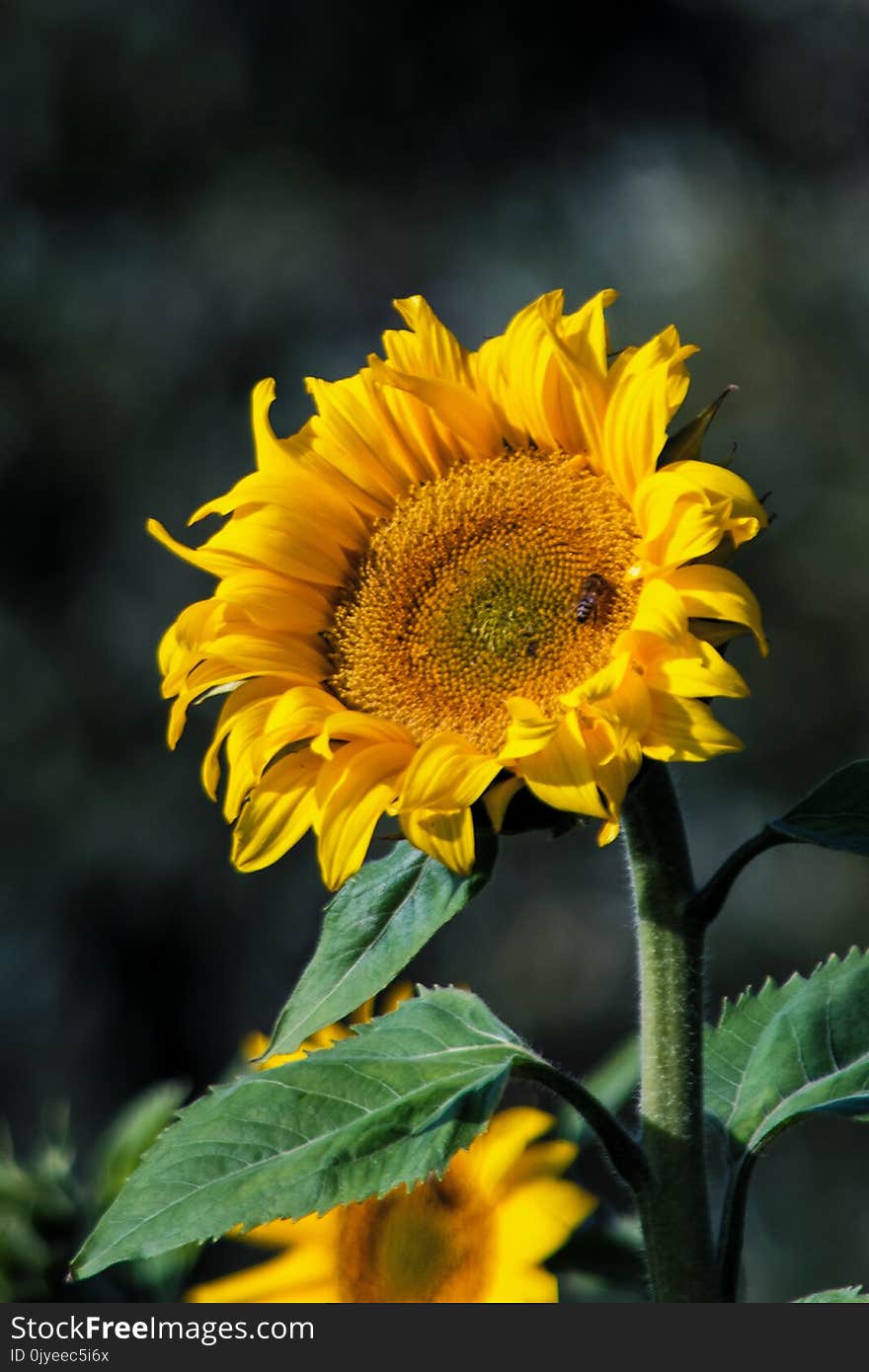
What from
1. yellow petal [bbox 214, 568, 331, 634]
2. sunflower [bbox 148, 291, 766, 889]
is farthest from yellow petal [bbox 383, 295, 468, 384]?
yellow petal [bbox 214, 568, 331, 634]

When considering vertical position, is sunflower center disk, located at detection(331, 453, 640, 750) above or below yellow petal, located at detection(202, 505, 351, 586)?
below

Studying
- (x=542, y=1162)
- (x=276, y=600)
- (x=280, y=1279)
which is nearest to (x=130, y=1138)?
(x=280, y=1279)

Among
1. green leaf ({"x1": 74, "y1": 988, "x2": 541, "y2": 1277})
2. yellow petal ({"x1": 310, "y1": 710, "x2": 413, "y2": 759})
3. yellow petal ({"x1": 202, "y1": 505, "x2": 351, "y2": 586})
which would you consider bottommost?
green leaf ({"x1": 74, "y1": 988, "x2": 541, "y2": 1277})

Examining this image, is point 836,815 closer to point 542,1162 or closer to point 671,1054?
point 671,1054

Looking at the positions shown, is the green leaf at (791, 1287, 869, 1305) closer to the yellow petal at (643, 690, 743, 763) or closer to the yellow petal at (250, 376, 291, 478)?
the yellow petal at (643, 690, 743, 763)

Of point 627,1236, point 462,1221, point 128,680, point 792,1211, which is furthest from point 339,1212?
point 128,680

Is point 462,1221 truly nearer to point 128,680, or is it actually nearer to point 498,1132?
point 498,1132

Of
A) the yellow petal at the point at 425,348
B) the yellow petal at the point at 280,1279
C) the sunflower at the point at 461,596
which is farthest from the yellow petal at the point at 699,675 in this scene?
the yellow petal at the point at 280,1279
